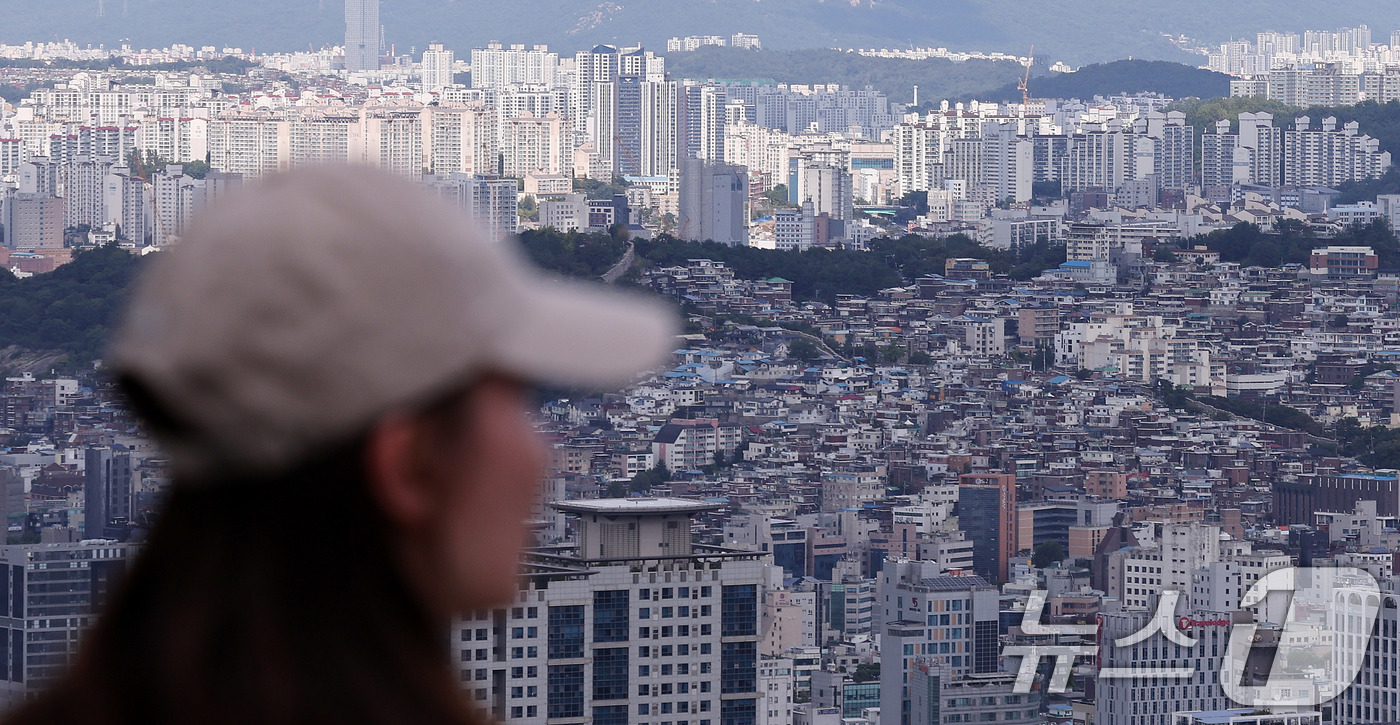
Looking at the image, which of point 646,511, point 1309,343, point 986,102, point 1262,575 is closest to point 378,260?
point 646,511

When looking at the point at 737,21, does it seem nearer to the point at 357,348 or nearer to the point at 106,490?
the point at 106,490

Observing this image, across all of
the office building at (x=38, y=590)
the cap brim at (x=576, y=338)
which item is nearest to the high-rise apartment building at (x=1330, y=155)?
the office building at (x=38, y=590)

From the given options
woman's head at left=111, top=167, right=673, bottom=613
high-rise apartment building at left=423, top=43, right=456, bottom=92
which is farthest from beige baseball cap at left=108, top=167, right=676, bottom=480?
high-rise apartment building at left=423, top=43, right=456, bottom=92

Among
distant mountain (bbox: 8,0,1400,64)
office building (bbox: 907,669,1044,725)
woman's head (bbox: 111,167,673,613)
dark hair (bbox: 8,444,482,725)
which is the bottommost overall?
office building (bbox: 907,669,1044,725)

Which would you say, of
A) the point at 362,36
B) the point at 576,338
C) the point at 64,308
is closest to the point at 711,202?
the point at 64,308

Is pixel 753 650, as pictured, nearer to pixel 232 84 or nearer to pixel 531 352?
pixel 531 352

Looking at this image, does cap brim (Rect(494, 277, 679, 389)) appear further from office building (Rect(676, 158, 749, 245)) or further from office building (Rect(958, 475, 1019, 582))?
office building (Rect(676, 158, 749, 245))
